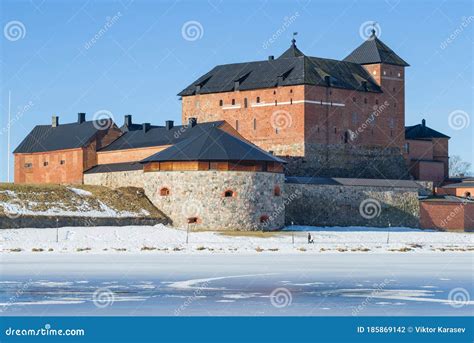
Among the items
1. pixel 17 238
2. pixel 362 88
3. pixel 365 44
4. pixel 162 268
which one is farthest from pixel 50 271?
pixel 365 44

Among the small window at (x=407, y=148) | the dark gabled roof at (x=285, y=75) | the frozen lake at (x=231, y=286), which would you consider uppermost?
the dark gabled roof at (x=285, y=75)

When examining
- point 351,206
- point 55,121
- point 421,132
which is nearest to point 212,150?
point 351,206

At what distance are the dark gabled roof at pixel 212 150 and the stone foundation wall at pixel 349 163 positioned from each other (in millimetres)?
10467

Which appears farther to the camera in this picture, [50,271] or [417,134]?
[417,134]

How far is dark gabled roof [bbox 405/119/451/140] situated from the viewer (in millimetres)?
76875

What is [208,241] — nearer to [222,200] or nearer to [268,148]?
[222,200]

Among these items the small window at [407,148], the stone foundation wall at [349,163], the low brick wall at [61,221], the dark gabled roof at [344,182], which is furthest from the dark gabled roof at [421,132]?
the low brick wall at [61,221]

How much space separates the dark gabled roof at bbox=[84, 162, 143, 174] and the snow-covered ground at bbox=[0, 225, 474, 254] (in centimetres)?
856

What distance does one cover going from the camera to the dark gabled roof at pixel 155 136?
189 ft

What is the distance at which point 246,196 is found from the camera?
166 feet

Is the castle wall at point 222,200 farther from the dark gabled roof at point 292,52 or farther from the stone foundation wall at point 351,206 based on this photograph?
the dark gabled roof at point 292,52

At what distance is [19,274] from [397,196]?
35.1 meters

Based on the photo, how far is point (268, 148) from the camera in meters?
66.4

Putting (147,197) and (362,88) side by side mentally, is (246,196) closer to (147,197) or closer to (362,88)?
(147,197)
